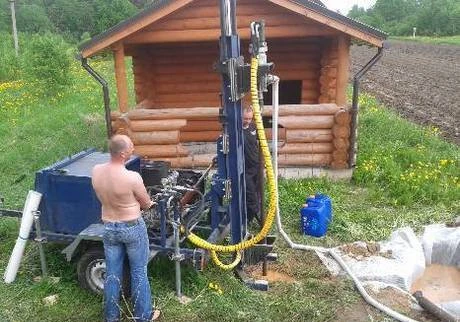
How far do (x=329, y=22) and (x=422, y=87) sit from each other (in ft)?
50.8

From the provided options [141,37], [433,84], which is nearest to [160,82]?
[141,37]

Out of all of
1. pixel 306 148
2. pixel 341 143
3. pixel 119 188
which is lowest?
pixel 306 148

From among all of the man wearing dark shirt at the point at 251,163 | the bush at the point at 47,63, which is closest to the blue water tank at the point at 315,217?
the man wearing dark shirt at the point at 251,163

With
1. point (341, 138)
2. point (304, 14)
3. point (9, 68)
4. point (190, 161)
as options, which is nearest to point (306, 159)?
point (341, 138)

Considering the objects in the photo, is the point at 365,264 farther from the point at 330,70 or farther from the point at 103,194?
the point at 330,70

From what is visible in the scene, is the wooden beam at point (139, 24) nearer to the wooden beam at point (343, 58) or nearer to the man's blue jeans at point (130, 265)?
the wooden beam at point (343, 58)

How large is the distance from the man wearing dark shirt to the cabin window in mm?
5601

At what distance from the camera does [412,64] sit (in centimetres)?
3247

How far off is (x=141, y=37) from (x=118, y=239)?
5120mm

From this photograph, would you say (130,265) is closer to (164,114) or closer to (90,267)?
(90,267)

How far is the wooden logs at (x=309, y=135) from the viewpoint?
30.4ft

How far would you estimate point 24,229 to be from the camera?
581 centimetres

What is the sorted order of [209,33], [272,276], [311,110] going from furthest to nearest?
[311,110] → [209,33] → [272,276]

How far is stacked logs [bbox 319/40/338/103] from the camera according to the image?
10328 mm
